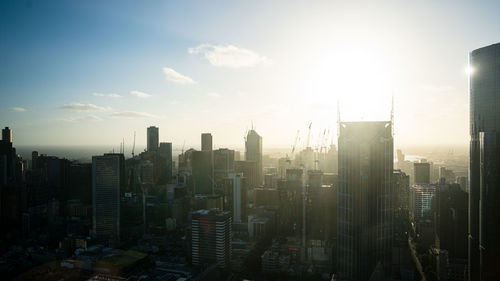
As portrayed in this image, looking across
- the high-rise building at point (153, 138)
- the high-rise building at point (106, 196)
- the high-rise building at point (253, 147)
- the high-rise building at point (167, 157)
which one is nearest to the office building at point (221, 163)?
the high-rise building at point (167, 157)

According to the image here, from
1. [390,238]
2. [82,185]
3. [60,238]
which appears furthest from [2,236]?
[390,238]

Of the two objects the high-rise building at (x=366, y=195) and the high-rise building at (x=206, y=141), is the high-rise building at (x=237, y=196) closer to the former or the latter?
the high-rise building at (x=206, y=141)

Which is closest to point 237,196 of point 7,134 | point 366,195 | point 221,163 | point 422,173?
point 221,163

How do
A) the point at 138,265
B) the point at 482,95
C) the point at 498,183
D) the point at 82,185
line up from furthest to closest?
the point at 82,185, the point at 138,265, the point at 482,95, the point at 498,183

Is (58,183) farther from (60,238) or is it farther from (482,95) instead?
(482,95)

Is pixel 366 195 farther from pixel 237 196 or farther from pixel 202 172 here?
pixel 202 172

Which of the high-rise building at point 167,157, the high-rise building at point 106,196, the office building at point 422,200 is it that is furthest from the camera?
the high-rise building at point 167,157
